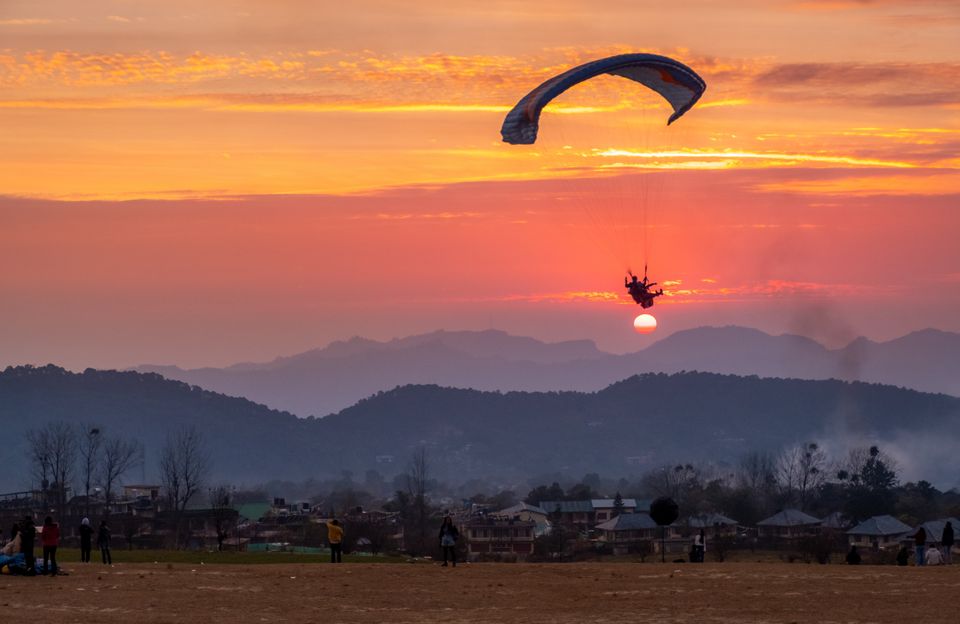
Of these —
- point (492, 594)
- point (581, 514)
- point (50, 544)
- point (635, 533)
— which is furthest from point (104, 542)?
point (581, 514)

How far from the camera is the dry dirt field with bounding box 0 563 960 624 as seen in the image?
37312 millimetres

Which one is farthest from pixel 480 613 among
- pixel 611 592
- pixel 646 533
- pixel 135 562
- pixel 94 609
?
pixel 646 533

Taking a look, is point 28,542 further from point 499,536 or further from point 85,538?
point 499,536

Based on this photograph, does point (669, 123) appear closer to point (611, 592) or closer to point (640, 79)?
point (640, 79)

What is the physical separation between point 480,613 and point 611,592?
17.2 feet

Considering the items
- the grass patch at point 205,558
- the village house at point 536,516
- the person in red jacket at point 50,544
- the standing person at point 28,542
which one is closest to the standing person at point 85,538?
the grass patch at point 205,558

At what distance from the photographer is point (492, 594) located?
41.7 metres

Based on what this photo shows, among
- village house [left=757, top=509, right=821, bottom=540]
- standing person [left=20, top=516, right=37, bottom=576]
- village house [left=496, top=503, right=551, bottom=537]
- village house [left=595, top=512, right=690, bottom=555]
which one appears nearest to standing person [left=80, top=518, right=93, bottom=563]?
standing person [left=20, top=516, right=37, bottom=576]

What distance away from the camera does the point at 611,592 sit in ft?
137

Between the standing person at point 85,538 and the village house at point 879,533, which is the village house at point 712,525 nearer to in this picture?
the village house at point 879,533

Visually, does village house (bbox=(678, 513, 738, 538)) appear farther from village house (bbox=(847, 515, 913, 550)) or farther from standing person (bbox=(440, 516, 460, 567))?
standing person (bbox=(440, 516, 460, 567))

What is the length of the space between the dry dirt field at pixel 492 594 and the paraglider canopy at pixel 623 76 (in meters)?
13.5

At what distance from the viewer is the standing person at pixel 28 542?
1769 inches

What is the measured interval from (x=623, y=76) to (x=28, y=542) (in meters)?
23.6
